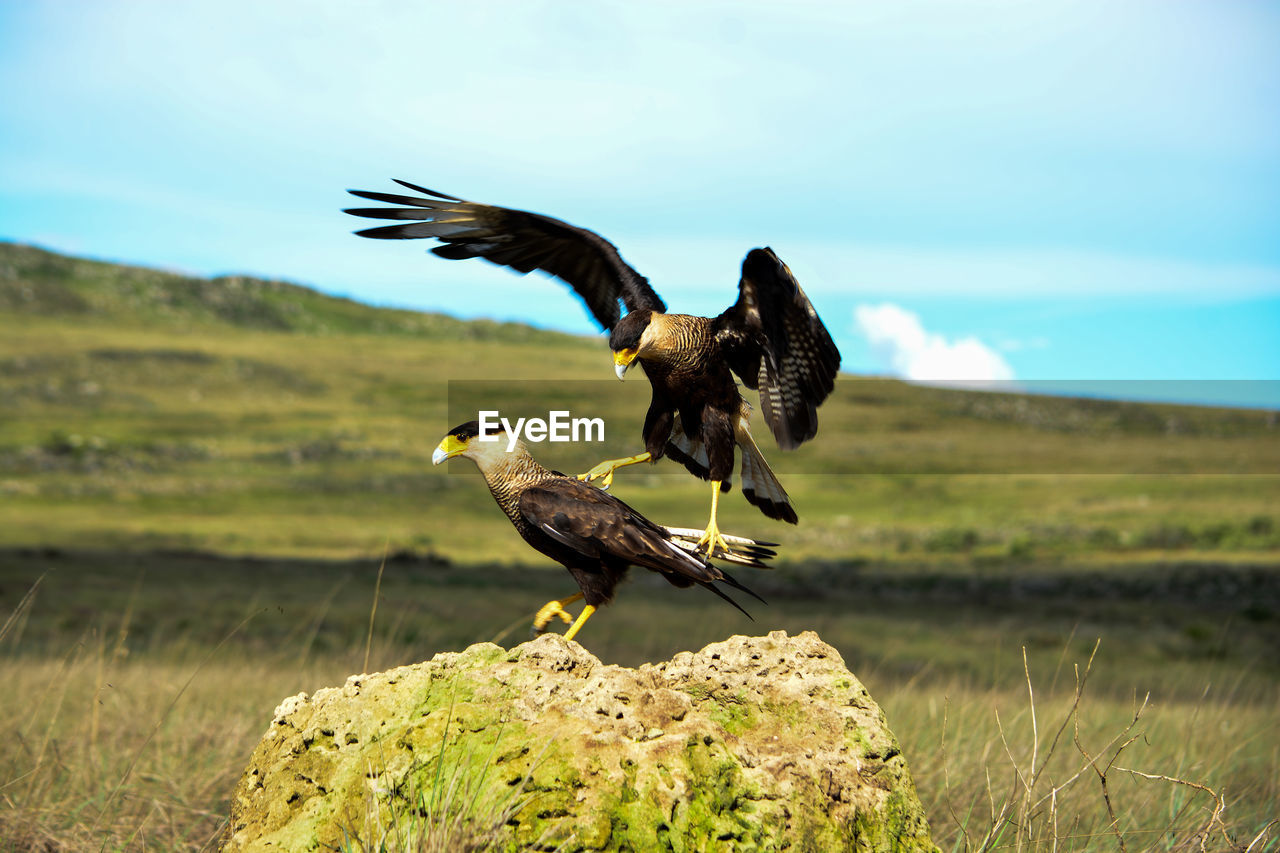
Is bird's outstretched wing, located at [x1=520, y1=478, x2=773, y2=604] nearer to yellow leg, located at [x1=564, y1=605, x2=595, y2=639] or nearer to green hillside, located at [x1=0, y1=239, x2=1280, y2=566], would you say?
yellow leg, located at [x1=564, y1=605, x2=595, y2=639]

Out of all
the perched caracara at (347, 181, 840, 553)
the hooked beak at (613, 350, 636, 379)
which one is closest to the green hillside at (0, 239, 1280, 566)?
the perched caracara at (347, 181, 840, 553)

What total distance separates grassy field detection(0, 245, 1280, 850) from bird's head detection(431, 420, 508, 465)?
0.90m

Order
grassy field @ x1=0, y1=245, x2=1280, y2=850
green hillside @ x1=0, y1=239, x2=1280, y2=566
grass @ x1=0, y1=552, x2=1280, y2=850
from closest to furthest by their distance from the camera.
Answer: grass @ x1=0, y1=552, x2=1280, y2=850 → grassy field @ x1=0, y1=245, x2=1280, y2=850 → green hillside @ x1=0, y1=239, x2=1280, y2=566

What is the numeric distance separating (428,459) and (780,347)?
6669 centimetres

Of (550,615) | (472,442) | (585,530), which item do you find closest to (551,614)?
(550,615)

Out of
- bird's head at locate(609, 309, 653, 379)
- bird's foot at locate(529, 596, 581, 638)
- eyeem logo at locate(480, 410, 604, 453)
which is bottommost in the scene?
bird's foot at locate(529, 596, 581, 638)

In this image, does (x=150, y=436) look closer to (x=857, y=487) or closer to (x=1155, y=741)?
(x=857, y=487)

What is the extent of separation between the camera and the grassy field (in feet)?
20.3

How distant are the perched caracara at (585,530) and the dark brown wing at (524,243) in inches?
34.0

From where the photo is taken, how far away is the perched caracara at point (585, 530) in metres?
3.46

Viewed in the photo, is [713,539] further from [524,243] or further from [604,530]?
[524,243]

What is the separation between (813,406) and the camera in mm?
3686

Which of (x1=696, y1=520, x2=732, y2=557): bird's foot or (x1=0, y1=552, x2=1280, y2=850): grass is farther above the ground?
(x1=696, y1=520, x2=732, y2=557): bird's foot

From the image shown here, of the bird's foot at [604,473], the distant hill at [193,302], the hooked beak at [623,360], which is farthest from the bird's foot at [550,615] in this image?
the distant hill at [193,302]
